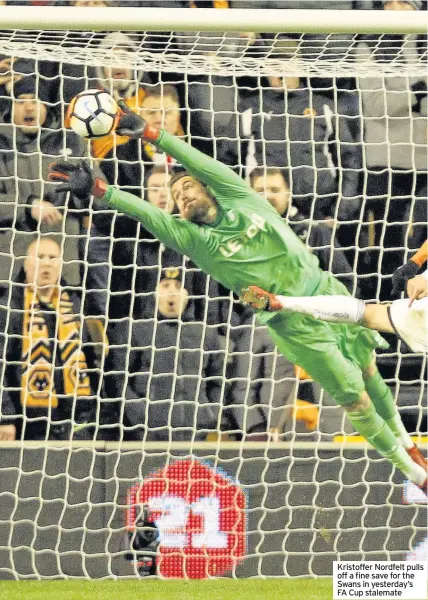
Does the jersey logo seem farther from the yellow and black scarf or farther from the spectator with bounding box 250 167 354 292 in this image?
the yellow and black scarf

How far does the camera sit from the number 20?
8.16 ft

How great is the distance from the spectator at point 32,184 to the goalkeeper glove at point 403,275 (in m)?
0.91

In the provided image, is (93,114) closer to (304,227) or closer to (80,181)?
(80,181)

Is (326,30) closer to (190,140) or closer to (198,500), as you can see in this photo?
(190,140)

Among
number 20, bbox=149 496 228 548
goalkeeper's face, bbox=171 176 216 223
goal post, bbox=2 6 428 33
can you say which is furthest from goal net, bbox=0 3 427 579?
goal post, bbox=2 6 428 33

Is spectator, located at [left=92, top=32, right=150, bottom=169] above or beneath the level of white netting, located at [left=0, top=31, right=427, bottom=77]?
beneath

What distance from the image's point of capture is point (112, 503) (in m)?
2.41

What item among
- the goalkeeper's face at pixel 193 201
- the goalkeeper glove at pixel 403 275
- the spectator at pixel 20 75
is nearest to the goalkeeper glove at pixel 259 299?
the goalkeeper's face at pixel 193 201

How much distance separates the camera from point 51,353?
2.65 metres

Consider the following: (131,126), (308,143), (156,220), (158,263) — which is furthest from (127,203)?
(308,143)

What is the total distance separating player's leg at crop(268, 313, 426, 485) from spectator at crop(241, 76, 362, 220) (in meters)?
0.36

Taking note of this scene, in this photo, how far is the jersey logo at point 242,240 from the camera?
2473 mm

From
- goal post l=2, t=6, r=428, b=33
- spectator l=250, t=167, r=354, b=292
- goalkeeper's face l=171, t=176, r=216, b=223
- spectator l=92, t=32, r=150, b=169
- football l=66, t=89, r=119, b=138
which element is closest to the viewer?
goal post l=2, t=6, r=428, b=33

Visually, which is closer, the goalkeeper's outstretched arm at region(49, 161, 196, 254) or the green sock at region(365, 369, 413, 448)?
the goalkeeper's outstretched arm at region(49, 161, 196, 254)
